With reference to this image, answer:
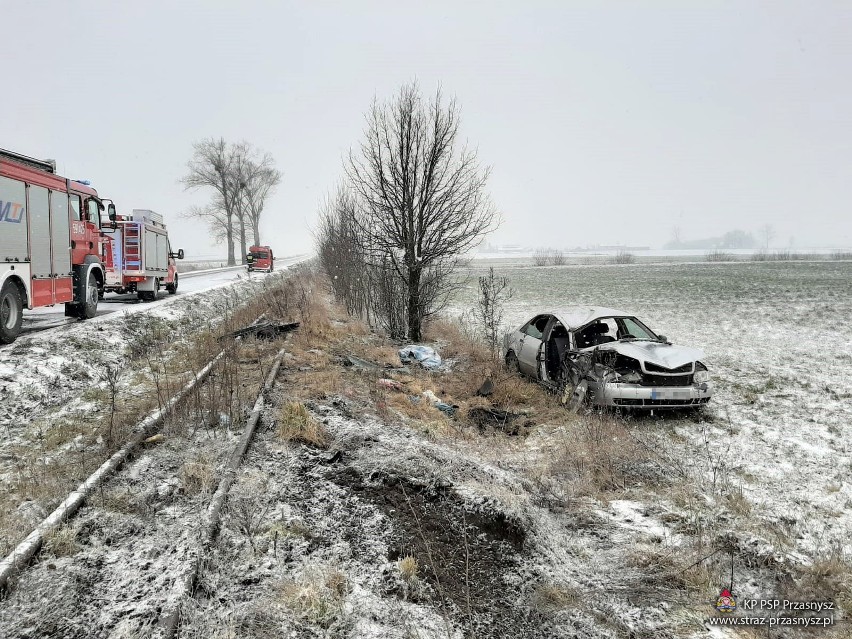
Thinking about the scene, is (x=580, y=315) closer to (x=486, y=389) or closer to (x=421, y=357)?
(x=486, y=389)

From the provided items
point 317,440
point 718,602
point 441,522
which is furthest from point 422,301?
point 718,602

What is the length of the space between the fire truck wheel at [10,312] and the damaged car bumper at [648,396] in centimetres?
1063

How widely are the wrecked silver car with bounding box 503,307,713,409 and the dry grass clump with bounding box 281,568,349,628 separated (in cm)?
532

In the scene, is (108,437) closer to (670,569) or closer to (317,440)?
(317,440)

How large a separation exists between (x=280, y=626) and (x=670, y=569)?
9.44 ft

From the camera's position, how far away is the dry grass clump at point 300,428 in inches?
238

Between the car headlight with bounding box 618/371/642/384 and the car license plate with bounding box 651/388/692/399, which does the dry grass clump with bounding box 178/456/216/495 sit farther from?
the car license plate with bounding box 651/388/692/399

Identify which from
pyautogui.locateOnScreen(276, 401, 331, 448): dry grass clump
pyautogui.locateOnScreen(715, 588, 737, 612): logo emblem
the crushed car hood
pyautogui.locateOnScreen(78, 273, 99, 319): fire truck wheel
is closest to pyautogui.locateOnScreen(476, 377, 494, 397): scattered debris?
the crushed car hood

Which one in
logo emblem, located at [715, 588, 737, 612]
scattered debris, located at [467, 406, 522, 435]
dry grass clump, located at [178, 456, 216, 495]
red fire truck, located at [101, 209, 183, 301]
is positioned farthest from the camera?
red fire truck, located at [101, 209, 183, 301]

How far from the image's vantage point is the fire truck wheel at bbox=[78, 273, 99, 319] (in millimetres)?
12719

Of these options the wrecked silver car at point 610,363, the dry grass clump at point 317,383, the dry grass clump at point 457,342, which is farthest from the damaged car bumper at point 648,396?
the dry grass clump at point 317,383

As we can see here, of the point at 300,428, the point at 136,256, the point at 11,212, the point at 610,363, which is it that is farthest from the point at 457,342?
the point at 136,256

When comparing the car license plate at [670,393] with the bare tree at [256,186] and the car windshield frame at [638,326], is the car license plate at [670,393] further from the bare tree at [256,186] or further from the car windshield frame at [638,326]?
the bare tree at [256,186]

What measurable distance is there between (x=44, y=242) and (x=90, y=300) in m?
2.61
